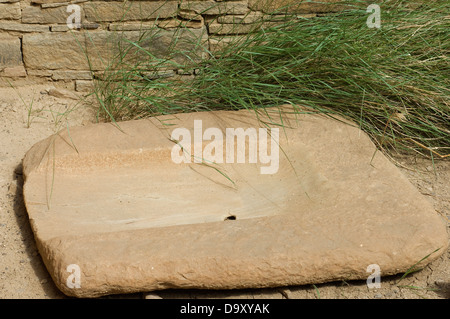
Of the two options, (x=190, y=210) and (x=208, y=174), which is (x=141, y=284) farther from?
(x=208, y=174)

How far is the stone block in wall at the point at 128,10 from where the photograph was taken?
2.72 meters

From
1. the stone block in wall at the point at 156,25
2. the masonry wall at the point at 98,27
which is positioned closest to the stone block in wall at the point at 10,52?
the masonry wall at the point at 98,27

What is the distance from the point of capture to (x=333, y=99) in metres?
2.47

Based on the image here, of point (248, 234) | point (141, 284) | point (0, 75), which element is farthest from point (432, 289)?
point (0, 75)

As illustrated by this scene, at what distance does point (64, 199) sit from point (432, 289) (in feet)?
4.35

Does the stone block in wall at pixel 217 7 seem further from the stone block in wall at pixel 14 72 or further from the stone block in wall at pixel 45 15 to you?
the stone block in wall at pixel 14 72

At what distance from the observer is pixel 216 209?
81.7 inches

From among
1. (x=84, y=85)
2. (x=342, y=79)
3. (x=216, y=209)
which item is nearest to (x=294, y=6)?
(x=342, y=79)

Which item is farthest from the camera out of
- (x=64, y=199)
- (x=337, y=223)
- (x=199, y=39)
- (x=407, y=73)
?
(x=199, y=39)

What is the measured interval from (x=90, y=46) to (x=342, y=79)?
4.21ft

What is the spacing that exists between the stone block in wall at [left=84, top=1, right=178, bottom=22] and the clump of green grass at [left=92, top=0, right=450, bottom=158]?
1.05ft

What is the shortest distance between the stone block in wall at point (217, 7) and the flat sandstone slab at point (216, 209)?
28.1 inches

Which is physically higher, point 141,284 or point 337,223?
point 337,223

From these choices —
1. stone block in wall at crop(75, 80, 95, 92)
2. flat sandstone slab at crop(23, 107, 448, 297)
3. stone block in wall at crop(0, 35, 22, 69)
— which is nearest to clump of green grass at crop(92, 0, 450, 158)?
flat sandstone slab at crop(23, 107, 448, 297)
